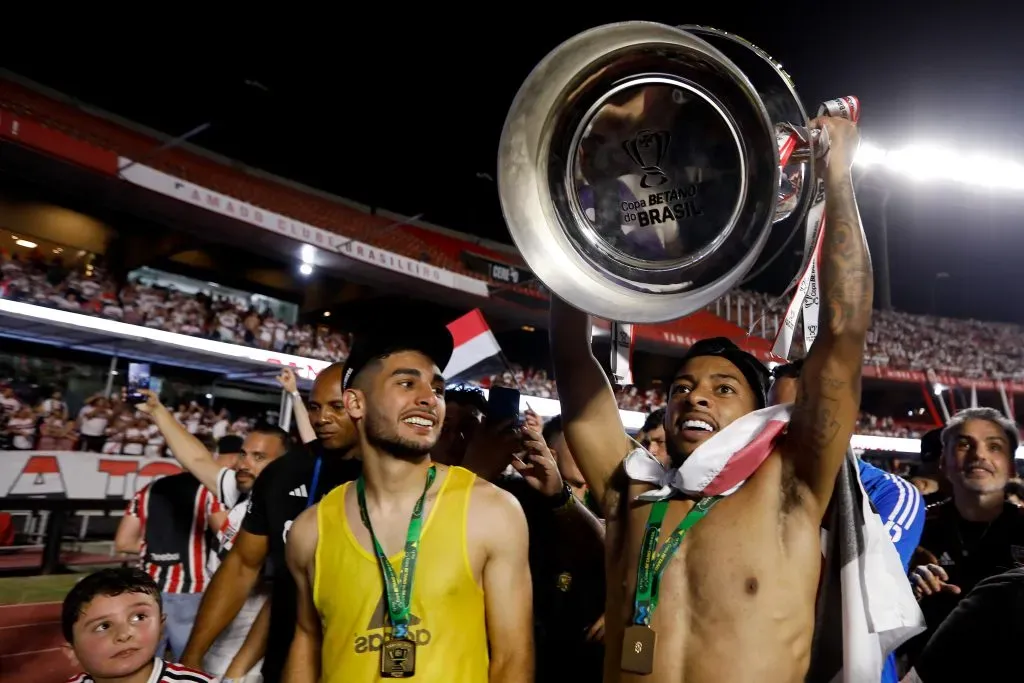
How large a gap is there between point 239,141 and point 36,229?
567cm

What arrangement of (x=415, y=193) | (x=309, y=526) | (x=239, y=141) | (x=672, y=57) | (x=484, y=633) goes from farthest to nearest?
(x=415, y=193)
(x=239, y=141)
(x=309, y=526)
(x=484, y=633)
(x=672, y=57)

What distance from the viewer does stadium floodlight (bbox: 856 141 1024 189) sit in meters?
15.9

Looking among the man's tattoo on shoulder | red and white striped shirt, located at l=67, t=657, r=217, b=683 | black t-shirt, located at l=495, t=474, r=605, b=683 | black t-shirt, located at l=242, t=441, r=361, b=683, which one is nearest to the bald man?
black t-shirt, located at l=242, t=441, r=361, b=683

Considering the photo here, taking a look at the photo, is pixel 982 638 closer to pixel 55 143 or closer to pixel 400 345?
pixel 400 345

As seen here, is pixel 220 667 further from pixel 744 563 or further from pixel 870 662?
pixel 870 662

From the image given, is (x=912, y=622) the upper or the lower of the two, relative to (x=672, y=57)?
lower

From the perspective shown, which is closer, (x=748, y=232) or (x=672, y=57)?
(x=748, y=232)

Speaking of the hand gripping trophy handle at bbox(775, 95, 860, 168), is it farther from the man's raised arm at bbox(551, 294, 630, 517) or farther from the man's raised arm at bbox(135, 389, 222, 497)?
the man's raised arm at bbox(135, 389, 222, 497)

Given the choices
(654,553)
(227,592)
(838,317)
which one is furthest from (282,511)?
(838,317)

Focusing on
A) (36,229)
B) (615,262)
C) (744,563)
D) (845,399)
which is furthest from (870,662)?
(36,229)

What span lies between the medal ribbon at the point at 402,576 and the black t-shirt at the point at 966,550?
2063 mm

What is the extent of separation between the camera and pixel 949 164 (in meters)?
16.4

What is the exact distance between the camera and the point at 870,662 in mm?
1604

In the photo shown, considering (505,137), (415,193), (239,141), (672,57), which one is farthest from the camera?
(415,193)
